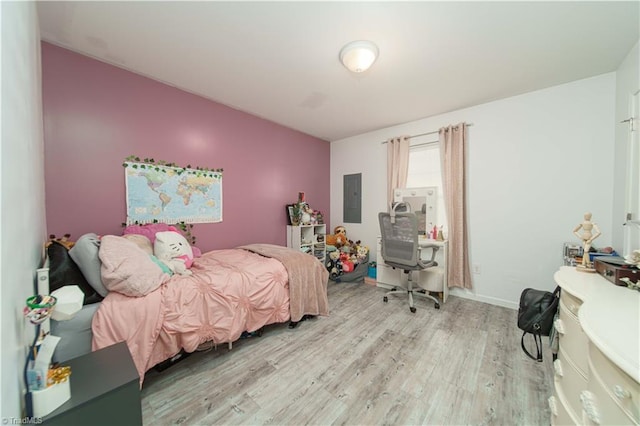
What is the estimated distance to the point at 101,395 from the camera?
2.74ft

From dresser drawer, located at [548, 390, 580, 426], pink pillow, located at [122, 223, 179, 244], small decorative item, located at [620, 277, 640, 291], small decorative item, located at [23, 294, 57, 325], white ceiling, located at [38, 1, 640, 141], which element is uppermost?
white ceiling, located at [38, 1, 640, 141]

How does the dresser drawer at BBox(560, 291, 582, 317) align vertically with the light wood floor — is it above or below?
above

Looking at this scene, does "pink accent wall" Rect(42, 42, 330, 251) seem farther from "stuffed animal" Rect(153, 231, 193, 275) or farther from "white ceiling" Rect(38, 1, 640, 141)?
"stuffed animal" Rect(153, 231, 193, 275)

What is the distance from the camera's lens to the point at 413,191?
3389mm

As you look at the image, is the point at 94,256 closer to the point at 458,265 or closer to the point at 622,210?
the point at 458,265

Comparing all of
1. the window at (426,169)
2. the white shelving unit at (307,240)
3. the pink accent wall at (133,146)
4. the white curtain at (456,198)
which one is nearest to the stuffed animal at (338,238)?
the white shelving unit at (307,240)

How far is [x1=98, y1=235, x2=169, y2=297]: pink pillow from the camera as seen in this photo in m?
1.35

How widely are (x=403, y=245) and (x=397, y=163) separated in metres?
1.45

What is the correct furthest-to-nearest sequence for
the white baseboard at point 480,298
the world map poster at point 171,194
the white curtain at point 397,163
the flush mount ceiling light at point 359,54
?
the white curtain at point 397,163 < the white baseboard at point 480,298 < the world map poster at point 171,194 < the flush mount ceiling light at point 359,54

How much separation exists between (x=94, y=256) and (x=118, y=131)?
1.37 metres

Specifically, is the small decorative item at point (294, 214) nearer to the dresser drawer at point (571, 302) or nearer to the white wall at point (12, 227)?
the white wall at point (12, 227)

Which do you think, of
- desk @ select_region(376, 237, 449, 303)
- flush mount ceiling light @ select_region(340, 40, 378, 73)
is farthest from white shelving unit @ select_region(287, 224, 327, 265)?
flush mount ceiling light @ select_region(340, 40, 378, 73)

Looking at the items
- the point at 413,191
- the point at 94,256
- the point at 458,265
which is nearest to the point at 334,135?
the point at 413,191

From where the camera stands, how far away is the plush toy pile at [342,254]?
3.64 meters
